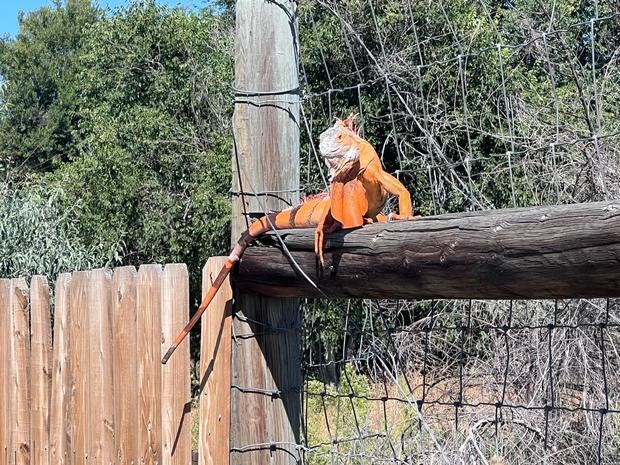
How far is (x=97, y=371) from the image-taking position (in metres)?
2.91

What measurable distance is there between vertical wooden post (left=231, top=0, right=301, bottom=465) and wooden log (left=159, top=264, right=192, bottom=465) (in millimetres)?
178

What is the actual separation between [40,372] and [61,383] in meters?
0.18

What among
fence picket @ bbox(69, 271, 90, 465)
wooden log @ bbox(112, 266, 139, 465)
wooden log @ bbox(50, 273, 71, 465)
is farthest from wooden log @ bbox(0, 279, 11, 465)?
wooden log @ bbox(112, 266, 139, 465)

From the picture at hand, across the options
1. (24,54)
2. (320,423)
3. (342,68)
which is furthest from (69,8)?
(320,423)

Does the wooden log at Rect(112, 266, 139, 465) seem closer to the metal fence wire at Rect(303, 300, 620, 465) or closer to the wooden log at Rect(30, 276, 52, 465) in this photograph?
the wooden log at Rect(30, 276, 52, 465)

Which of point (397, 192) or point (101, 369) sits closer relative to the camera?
point (397, 192)

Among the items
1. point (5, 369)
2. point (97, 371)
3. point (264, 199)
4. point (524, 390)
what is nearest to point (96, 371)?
point (97, 371)

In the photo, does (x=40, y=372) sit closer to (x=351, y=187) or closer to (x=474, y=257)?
(x=351, y=187)

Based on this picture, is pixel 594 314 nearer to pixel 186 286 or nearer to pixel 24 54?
pixel 186 286

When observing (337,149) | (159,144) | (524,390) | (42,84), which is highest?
(42,84)

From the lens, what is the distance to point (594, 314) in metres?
4.80

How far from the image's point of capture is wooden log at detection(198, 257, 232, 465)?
2.45 m

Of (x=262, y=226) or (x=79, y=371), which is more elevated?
(x=262, y=226)

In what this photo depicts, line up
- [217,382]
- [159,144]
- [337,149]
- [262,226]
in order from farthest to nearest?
[159,144] → [217,382] → [262,226] → [337,149]
